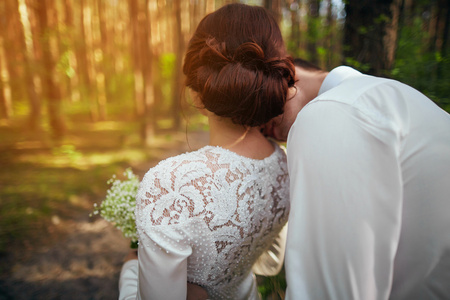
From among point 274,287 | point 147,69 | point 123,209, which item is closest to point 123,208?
point 123,209

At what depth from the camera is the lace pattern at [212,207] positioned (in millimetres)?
1056

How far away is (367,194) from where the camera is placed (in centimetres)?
76

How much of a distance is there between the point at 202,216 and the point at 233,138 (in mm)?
404

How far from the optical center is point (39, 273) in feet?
10.1

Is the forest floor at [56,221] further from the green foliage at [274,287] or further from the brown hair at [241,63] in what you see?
the green foliage at [274,287]

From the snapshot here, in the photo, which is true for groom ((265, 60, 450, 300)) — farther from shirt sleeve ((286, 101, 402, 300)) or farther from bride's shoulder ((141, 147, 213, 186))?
bride's shoulder ((141, 147, 213, 186))

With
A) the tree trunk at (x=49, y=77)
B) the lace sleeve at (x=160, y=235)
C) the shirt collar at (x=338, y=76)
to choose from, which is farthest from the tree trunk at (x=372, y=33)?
the tree trunk at (x=49, y=77)

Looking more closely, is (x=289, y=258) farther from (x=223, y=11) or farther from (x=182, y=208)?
(x=223, y=11)

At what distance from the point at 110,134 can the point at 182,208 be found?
968 cm

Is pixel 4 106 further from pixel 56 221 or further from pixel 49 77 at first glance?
pixel 56 221

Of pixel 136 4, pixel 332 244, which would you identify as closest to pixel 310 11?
pixel 332 244

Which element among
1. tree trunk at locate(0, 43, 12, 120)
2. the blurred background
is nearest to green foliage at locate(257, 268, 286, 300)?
the blurred background

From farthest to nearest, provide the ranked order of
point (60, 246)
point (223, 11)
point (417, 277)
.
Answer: point (60, 246)
point (223, 11)
point (417, 277)

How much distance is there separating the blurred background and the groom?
0.73 metres
